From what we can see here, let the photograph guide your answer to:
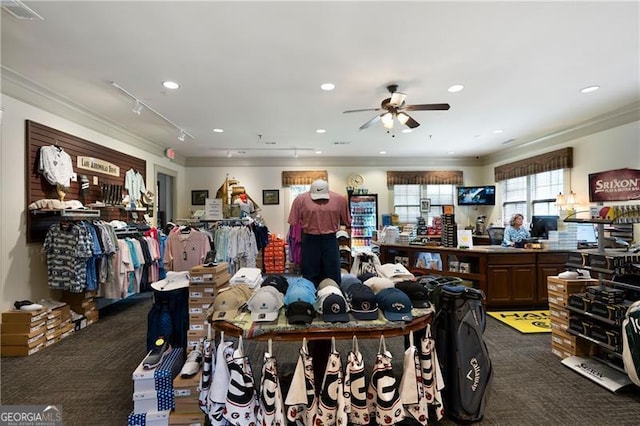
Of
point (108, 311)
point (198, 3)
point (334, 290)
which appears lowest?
point (108, 311)

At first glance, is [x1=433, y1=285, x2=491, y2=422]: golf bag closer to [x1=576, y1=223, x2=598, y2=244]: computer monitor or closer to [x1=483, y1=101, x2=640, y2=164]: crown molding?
[x1=576, y1=223, x2=598, y2=244]: computer monitor

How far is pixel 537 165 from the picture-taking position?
6.60 metres

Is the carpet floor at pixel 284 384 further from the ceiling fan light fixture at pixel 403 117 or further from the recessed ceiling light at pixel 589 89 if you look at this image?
the recessed ceiling light at pixel 589 89

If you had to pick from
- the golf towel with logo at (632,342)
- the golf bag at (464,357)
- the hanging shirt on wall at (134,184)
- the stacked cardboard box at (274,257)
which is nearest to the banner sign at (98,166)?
the hanging shirt on wall at (134,184)

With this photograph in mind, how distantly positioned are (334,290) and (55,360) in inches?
124

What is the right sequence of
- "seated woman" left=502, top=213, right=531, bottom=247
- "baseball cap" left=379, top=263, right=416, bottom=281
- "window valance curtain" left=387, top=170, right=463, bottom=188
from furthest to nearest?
"window valance curtain" left=387, top=170, right=463, bottom=188, "seated woman" left=502, top=213, right=531, bottom=247, "baseball cap" left=379, top=263, right=416, bottom=281

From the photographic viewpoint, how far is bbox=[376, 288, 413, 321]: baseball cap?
1.95 m

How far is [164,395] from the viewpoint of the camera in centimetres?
207

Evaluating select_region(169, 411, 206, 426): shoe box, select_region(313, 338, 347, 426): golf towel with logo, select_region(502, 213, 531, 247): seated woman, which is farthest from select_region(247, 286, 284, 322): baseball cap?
select_region(502, 213, 531, 247): seated woman

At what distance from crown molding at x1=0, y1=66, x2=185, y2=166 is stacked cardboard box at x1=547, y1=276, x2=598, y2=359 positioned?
6.32m

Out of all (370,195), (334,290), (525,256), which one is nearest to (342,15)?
(334,290)

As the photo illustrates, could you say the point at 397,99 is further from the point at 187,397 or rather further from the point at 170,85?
the point at 187,397

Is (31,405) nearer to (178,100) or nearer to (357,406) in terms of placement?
(357,406)

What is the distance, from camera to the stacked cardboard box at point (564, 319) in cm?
296
